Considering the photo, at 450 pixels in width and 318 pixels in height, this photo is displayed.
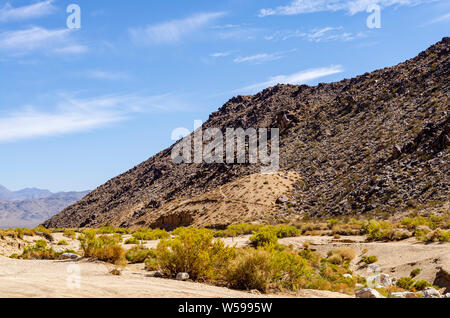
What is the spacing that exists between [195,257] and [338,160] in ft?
116

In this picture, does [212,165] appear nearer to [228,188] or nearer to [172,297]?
[228,188]

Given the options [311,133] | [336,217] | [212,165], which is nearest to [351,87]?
[311,133]

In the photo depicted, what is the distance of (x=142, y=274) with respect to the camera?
12742 millimetres

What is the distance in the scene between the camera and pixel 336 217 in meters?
34.2

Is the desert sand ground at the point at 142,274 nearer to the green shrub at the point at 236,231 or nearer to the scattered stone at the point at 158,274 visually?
the scattered stone at the point at 158,274

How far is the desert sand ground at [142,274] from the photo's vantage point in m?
8.41

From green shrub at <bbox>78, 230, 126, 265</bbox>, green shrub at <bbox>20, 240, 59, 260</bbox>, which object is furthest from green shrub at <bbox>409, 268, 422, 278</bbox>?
green shrub at <bbox>20, 240, 59, 260</bbox>

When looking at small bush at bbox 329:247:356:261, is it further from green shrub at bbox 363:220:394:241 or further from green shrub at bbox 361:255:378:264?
green shrub at bbox 363:220:394:241

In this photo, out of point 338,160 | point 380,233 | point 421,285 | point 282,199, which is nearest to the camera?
point 421,285

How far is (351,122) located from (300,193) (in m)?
14.3

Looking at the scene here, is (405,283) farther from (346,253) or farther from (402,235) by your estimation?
(402,235)

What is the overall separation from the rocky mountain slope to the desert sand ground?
36.3 ft

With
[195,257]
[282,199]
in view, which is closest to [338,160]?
[282,199]
